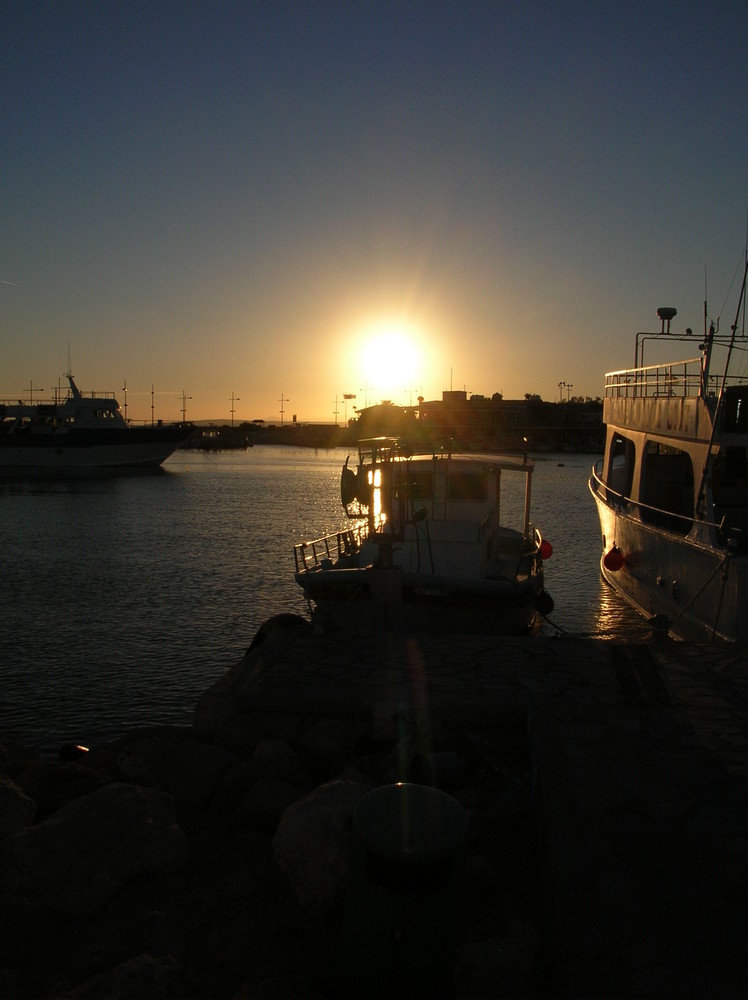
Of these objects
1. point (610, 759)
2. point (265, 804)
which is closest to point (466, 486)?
point (610, 759)

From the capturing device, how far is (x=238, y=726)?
799 centimetres

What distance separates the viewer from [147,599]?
1942cm

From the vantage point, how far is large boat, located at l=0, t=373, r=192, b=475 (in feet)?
245

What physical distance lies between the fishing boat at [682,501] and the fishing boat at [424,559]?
2425 mm

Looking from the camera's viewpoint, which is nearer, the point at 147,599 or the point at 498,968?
the point at 498,968

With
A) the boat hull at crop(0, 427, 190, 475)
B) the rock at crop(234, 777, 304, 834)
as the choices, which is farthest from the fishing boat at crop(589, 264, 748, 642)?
the boat hull at crop(0, 427, 190, 475)

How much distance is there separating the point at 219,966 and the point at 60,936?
1179mm

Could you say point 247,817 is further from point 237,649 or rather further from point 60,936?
point 237,649

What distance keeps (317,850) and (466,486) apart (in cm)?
1000

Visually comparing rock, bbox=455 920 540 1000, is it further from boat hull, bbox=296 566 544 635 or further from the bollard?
boat hull, bbox=296 566 544 635

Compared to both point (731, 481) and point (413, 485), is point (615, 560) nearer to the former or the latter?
point (731, 481)

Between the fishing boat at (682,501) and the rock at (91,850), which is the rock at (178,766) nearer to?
the rock at (91,850)

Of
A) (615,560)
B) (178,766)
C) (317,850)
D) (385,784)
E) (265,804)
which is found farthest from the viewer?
(615,560)

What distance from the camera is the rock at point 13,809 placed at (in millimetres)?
6031
